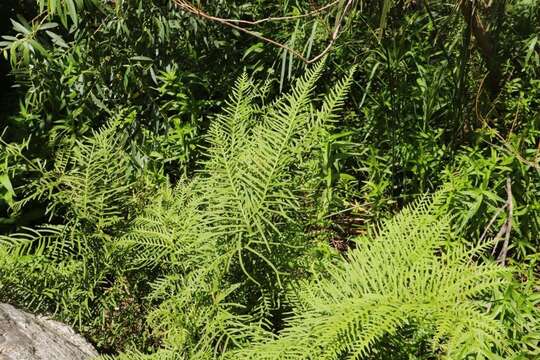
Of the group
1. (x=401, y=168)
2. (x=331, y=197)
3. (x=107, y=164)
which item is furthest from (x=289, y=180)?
(x=401, y=168)

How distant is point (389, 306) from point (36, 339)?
42.5 inches

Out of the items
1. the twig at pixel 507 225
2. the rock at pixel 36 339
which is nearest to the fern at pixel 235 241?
the rock at pixel 36 339

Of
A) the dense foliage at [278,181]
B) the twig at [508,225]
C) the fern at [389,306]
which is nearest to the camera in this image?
the fern at [389,306]

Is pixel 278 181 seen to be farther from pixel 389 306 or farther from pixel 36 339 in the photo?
pixel 36 339

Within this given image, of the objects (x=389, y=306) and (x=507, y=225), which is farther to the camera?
(x=507, y=225)

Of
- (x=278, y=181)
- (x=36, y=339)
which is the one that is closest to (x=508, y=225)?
(x=278, y=181)

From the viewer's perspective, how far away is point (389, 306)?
1.74m

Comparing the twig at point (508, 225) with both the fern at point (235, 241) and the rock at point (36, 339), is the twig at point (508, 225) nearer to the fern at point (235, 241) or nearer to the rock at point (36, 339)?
the fern at point (235, 241)

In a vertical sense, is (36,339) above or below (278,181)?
below

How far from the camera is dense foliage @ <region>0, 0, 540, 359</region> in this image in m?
1.95

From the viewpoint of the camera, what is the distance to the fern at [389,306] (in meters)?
1.69

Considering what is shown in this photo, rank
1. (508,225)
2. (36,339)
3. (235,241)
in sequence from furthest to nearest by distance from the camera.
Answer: (508,225)
(36,339)
(235,241)

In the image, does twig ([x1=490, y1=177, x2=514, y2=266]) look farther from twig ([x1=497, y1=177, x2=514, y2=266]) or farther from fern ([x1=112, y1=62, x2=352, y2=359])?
fern ([x1=112, y1=62, x2=352, y2=359])

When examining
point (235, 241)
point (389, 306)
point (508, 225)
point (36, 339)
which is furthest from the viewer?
point (508, 225)
